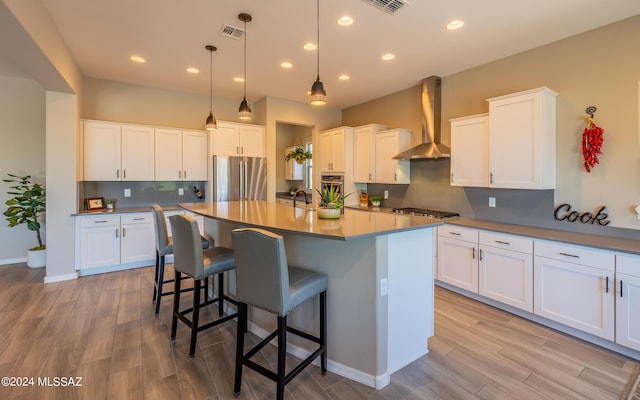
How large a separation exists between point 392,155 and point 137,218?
4.04 metres

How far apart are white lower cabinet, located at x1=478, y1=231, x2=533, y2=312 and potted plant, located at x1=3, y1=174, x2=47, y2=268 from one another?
5.88m

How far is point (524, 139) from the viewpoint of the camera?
3188mm

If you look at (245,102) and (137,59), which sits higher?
(137,59)

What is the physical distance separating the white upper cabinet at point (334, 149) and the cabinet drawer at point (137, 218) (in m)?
3.13

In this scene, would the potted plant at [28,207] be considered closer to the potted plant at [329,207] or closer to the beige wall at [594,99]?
the potted plant at [329,207]

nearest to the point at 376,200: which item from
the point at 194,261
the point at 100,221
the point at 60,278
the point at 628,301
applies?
the point at 628,301

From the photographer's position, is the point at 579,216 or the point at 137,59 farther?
the point at 137,59

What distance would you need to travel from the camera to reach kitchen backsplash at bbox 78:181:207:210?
4726 mm

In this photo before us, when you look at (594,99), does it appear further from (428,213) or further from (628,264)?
(428,213)

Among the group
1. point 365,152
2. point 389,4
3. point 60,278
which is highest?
point 389,4

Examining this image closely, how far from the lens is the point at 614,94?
113 inches

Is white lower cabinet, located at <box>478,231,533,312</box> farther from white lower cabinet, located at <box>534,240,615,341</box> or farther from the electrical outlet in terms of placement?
the electrical outlet

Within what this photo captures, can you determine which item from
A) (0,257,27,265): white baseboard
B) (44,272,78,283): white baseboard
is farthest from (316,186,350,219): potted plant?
(0,257,27,265): white baseboard

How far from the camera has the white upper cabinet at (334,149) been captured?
5.46m
